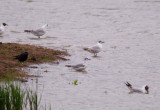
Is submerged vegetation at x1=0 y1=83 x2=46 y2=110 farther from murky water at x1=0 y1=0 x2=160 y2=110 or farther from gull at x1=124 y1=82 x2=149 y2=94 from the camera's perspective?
gull at x1=124 y1=82 x2=149 y2=94

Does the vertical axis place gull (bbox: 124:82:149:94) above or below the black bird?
below

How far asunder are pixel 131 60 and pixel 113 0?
1767cm

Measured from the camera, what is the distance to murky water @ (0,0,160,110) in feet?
38.8

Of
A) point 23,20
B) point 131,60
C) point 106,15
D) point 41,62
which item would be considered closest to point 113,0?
point 106,15

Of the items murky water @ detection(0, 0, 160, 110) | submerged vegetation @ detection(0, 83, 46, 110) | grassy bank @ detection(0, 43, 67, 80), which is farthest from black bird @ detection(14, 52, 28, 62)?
submerged vegetation @ detection(0, 83, 46, 110)

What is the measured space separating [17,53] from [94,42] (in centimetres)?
629

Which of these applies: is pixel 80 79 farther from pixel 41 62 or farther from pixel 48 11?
pixel 48 11

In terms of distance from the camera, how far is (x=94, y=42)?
68.5ft

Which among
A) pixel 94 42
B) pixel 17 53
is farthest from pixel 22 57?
pixel 94 42

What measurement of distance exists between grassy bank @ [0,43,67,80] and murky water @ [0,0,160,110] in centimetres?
50

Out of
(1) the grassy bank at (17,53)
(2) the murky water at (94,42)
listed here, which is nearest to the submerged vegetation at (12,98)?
(2) the murky water at (94,42)

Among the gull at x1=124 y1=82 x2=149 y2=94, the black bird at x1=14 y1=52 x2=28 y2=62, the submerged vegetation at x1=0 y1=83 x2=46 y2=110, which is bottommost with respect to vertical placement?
the submerged vegetation at x1=0 y1=83 x2=46 y2=110

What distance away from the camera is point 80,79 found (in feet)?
44.7

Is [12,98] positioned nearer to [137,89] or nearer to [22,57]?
[137,89]
